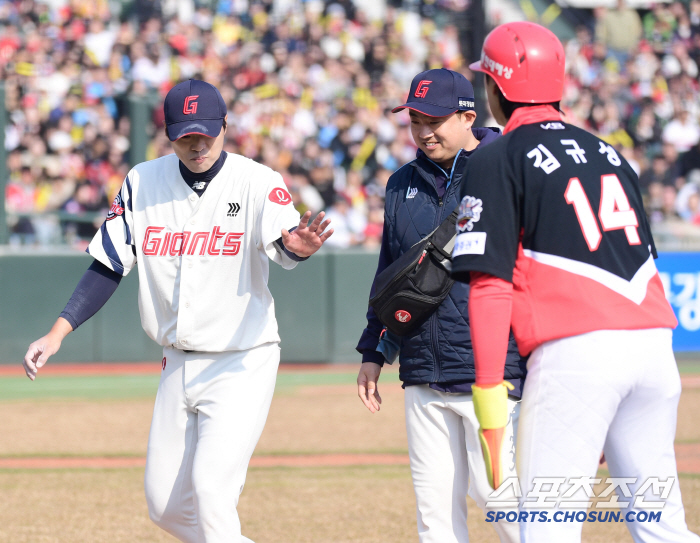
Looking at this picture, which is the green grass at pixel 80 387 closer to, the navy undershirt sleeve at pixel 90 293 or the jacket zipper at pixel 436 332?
the navy undershirt sleeve at pixel 90 293

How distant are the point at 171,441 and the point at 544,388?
1829mm

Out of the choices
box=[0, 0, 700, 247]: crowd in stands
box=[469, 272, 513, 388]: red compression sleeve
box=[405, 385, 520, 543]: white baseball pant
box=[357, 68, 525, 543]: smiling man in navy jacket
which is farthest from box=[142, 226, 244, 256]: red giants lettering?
box=[0, 0, 700, 247]: crowd in stands

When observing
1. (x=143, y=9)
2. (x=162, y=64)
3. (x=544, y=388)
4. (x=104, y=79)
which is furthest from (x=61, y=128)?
(x=544, y=388)

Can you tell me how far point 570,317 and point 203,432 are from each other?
176 centimetres

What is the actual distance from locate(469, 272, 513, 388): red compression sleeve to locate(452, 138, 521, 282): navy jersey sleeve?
4 centimetres

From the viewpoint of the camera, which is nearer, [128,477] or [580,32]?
[128,477]

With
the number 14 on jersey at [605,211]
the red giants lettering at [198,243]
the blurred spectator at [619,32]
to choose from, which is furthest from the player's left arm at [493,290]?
the blurred spectator at [619,32]

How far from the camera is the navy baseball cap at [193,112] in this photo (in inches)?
147

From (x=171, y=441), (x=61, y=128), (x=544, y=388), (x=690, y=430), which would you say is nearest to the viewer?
(x=544, y=388)

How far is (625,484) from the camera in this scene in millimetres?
2611

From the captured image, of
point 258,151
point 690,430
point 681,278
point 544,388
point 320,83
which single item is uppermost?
point 320,83

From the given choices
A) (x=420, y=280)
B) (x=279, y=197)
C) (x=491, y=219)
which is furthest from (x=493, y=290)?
(x=279, y=197)

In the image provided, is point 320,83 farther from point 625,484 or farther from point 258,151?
point 625,484

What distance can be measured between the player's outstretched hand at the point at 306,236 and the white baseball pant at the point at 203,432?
1.67 feet
